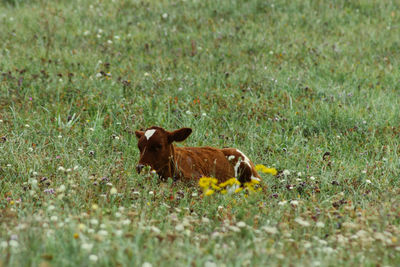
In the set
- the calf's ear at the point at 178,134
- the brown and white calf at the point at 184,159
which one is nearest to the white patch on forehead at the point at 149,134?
the brown and white calf at the point at 184,159

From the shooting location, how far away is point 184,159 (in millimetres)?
4949

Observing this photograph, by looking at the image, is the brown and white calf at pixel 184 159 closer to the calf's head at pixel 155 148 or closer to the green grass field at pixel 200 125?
the calf's head at pixel 155 148

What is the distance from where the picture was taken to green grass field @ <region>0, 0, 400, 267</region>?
9.96ft

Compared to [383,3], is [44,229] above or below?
below

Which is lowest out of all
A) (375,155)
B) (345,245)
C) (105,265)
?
(375,155)

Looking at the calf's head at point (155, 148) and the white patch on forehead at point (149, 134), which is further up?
the white patch on forehead at point (149, 134)

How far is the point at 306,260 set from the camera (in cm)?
276

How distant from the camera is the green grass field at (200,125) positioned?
3035 mm

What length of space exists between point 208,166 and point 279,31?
6.40 metres

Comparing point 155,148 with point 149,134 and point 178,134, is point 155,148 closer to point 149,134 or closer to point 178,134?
point 149,134

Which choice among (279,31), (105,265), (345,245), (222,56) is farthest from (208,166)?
(279,31)

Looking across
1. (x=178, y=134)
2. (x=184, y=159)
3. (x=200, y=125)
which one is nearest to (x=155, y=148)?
(x=178, y=134)

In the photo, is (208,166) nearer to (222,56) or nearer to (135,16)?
(222,56)

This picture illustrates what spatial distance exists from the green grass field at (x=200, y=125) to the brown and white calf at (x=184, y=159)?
0.56ft
